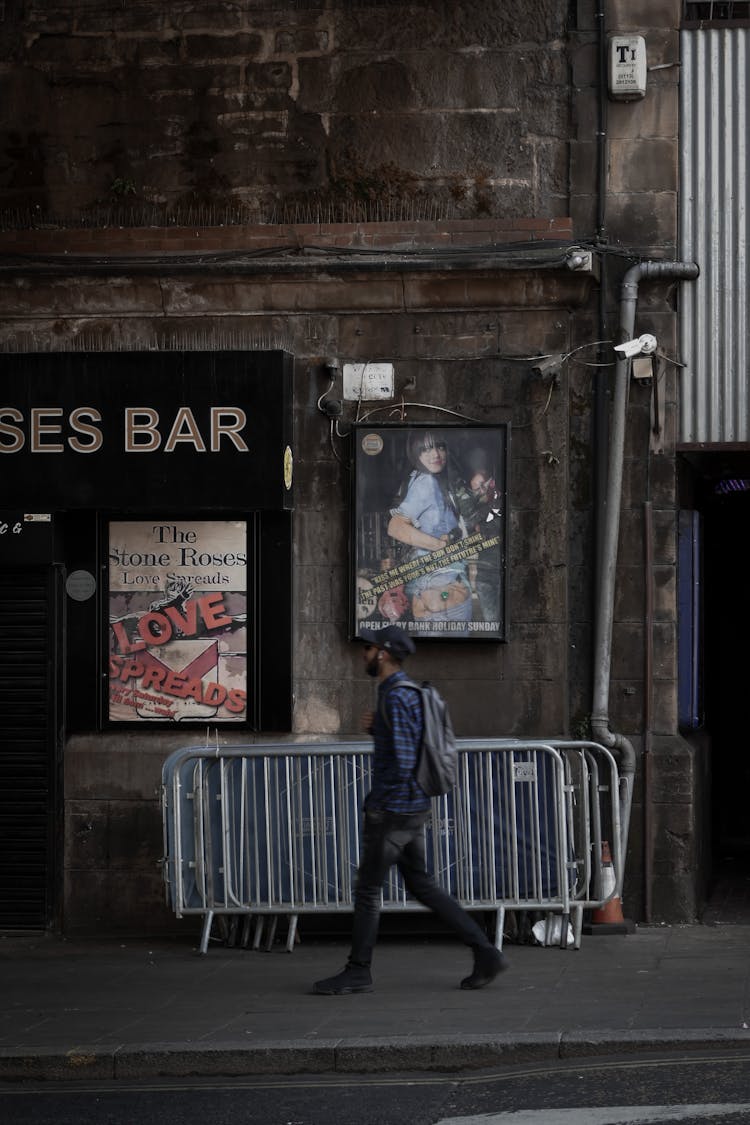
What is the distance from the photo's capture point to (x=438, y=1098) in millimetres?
6949

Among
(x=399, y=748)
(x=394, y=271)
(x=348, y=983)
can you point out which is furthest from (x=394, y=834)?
(x=394, y=271)

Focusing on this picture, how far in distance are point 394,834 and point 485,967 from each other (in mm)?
875

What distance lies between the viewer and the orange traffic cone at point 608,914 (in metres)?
10.5

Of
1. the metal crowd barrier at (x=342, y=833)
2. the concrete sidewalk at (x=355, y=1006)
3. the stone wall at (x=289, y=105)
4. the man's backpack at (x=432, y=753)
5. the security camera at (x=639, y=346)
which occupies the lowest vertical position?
the concrete sidewalk at (x=355, y=1006)

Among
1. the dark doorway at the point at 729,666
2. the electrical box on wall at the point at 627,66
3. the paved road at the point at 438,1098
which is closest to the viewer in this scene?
the paved road at the point at 438,1098

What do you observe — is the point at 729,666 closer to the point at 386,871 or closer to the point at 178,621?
the point at 178,621

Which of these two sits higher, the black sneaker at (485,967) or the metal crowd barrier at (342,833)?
the metal crowd barrier at (342,833)

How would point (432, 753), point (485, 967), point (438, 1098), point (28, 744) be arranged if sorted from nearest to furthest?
point (438, 1098) → point (432, 753) → point (485, 967) → point (28, 744)

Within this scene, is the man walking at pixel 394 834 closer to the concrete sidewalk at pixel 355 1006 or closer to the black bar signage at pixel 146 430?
the concrete sidewalk at pixel 355 1006

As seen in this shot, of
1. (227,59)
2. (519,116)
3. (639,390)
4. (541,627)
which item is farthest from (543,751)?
(227,59)

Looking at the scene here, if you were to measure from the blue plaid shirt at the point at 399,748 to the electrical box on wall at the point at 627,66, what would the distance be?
4660 mm

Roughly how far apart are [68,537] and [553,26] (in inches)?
190

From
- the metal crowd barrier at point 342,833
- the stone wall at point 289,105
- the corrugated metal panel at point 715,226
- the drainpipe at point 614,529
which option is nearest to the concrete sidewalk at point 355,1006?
the metal crowd barrier at point 342,833

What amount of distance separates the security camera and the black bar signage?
7.33 ft
